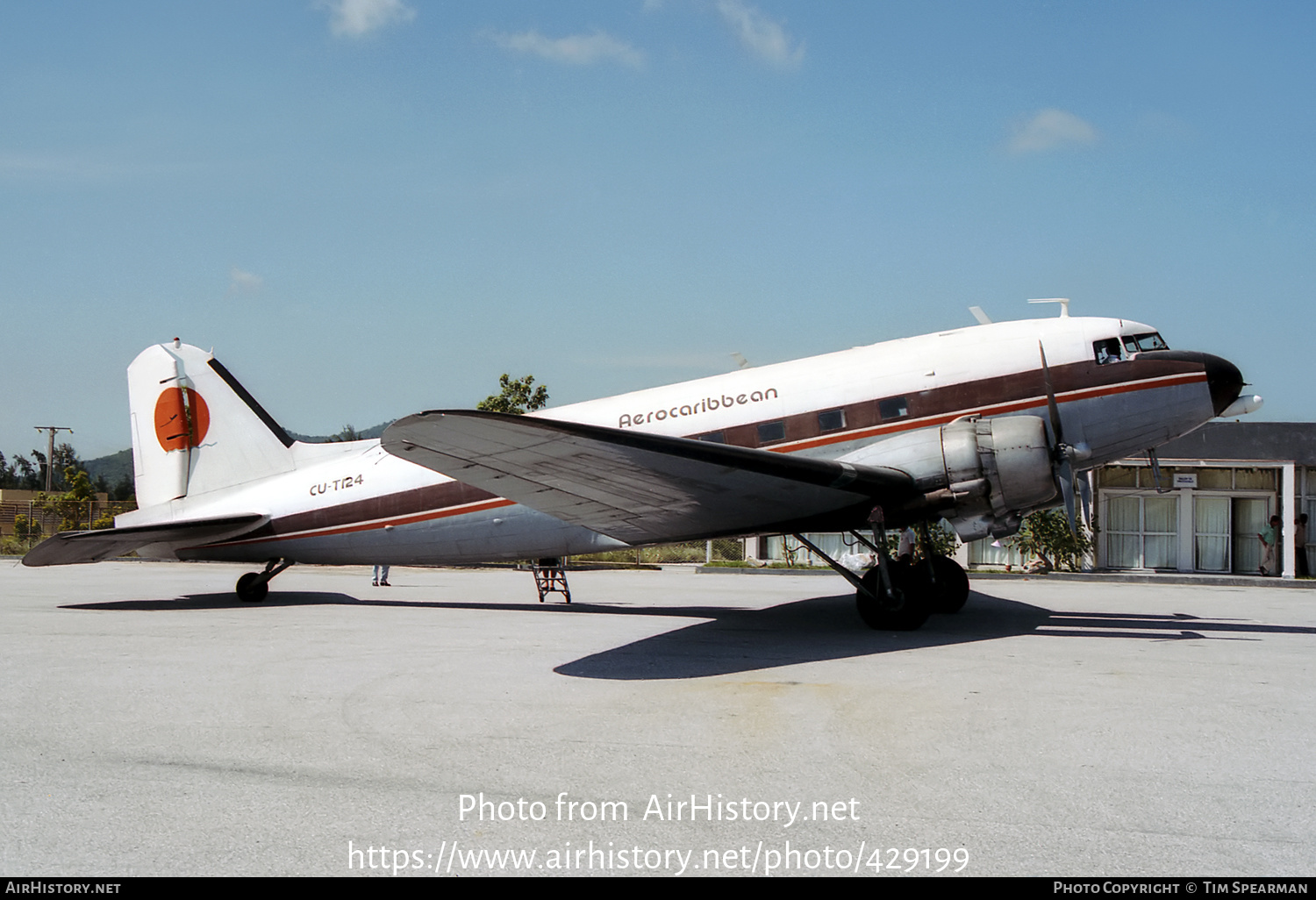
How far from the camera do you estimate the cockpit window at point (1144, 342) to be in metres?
12.3

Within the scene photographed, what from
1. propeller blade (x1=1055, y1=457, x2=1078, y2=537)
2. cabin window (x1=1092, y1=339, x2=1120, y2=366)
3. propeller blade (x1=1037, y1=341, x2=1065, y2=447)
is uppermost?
cabin window (x1=1092, y1=339, x2=1120, y2=366)

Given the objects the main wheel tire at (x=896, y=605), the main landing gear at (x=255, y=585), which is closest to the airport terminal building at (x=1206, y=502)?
the main wheel tire at (x=896, y=605)

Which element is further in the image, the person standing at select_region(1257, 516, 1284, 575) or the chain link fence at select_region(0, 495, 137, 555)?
the chain link fence at select_region(0, 495, 137, 555)

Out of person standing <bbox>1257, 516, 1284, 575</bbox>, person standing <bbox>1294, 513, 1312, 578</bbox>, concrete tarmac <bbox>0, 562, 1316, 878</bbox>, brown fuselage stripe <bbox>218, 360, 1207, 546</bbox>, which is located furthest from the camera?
person standing <bbox>1294, 513, 1312, 578</bbox>

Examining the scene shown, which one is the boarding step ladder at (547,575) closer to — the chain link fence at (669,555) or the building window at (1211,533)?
the chain link fence at (669,555)

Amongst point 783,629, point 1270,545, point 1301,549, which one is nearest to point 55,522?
point 783,629

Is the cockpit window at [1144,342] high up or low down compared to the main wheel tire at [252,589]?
up

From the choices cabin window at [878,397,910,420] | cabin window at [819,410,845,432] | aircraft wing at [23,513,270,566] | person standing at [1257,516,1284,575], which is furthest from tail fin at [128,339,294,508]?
person standing at [1257,516,1284,575]

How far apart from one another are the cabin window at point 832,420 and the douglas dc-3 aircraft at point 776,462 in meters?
0.02

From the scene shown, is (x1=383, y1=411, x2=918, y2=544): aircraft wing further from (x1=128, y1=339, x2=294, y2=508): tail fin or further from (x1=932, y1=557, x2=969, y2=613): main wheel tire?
(x1=128, y1=339, x2=294, y2=508): tail fin

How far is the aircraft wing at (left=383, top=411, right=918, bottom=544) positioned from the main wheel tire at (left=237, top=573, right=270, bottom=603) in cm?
753

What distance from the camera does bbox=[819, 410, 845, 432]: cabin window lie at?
41.2 feet
